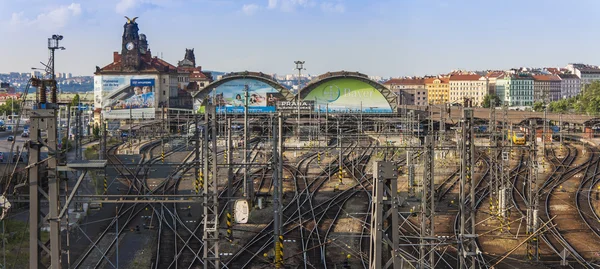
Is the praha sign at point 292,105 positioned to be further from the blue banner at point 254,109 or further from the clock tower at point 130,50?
the clock tower at point 130,50

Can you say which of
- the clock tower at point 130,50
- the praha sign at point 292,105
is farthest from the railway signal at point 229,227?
the clock tower at point 130,50

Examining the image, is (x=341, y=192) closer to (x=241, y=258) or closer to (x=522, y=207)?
(x=522, y=207)

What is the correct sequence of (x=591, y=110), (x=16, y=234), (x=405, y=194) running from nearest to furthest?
(x=16, y=234) → (x=405, y=194) → (x=591, y=110)

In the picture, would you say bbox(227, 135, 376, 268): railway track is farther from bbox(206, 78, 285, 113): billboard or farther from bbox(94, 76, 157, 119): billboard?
bbox(206, 78, 285, 113): billboard

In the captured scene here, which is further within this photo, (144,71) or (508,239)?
(144,71)

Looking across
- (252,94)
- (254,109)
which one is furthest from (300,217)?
(252,94)

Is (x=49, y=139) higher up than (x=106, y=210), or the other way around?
(x=49, y=139)

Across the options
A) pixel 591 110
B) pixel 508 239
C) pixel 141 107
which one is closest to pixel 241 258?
pixel 508 239
